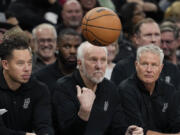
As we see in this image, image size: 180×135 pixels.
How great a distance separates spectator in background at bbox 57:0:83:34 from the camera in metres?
8.48

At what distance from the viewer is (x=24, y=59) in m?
5.01

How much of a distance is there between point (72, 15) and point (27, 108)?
3.61 meters

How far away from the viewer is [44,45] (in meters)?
7.43

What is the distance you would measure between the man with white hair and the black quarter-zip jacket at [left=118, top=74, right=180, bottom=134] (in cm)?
13

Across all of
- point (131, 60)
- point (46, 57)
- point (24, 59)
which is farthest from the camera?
point (46, 57)

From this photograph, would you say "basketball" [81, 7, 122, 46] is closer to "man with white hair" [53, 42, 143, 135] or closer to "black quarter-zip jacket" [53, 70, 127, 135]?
"man with white hair" [53, 42, 143, 135]

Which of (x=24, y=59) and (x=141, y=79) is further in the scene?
(x=141, y=79)

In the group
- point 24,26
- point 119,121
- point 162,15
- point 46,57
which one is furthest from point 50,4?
point 119,121

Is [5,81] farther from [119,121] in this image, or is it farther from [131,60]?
[131,60]

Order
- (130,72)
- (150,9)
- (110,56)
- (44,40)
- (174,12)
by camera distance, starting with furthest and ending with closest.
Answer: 1. (150,9)
2. (174,12)
3. (44,40)
4. (110,56)
5. (130,72)

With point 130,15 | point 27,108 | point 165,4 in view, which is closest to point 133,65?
point 27,108

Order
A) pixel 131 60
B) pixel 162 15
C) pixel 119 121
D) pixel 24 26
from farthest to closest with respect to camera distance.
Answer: pixel 162 15 → pixel 24 26 → pixel 131 60 → pixel 119 121

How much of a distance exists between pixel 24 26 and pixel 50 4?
826 mm

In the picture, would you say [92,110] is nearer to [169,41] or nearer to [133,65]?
[133,65]
